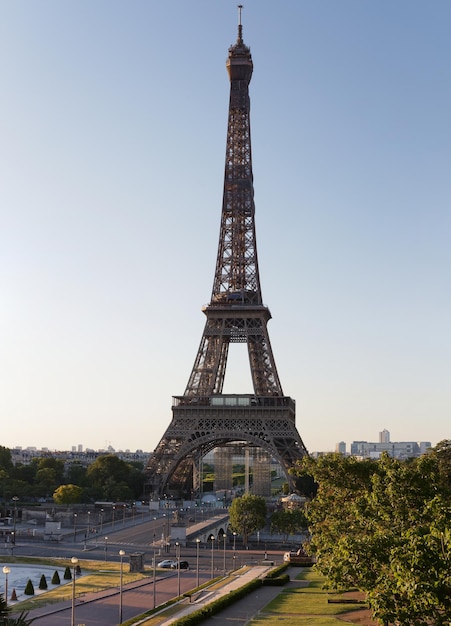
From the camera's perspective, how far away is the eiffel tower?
4227 inches

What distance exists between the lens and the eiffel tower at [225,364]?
107375 mm

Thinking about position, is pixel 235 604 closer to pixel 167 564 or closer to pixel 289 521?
pixel 167 564

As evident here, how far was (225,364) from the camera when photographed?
119 meters

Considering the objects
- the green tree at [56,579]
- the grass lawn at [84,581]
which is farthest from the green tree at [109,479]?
the green tree at [56,579]

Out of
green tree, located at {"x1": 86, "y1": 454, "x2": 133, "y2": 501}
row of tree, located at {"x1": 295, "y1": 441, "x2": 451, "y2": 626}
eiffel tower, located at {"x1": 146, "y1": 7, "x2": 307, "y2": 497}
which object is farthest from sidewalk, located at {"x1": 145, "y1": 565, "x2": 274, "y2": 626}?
green tree, located at {"x1": 86, "y1": 454, "x2": 133, "y2": 501}

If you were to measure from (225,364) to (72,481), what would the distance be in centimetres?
3831

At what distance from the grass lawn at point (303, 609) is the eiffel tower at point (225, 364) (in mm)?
57046

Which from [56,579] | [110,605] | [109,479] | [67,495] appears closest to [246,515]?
[56,579]

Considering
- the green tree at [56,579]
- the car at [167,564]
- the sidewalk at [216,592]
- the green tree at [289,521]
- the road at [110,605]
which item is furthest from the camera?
the green tree at [289,521]

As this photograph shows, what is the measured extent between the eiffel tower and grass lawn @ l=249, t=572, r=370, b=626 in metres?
57.0

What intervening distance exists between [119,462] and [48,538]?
44040mm

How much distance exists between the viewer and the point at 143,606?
156 ft

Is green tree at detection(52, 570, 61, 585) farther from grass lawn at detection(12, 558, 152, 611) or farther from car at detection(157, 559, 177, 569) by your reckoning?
car at detection(157, 559, 177, 569)

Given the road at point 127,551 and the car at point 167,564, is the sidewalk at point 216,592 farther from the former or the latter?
the car at point 167,564
